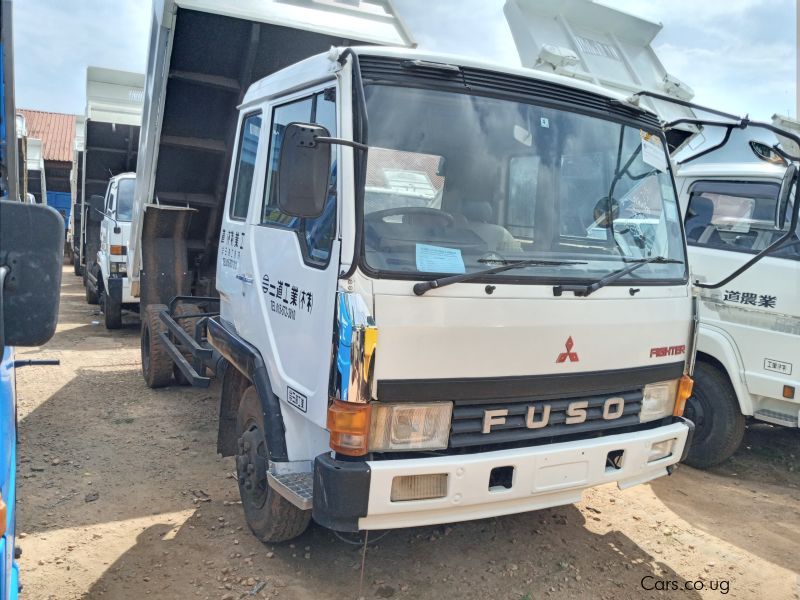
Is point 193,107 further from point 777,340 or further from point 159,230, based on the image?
point 777,340

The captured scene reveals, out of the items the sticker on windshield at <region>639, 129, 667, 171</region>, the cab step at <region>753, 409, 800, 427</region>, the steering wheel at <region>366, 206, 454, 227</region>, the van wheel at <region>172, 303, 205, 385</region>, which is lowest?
the cab step at <region>753, 409, 800, 427</region>

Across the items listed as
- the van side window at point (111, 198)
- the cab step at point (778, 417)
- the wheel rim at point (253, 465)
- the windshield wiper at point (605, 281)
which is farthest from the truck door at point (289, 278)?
the van side window at point (111, 198)

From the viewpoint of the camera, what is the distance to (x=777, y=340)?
441 cm

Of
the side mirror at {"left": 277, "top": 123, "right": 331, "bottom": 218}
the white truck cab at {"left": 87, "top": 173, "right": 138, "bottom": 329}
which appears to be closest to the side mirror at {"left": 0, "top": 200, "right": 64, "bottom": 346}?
the side mirror at {"left": 277, "top": 123, "right": 331, "bottom": 218}

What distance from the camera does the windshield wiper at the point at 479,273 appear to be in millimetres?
Result: 2471

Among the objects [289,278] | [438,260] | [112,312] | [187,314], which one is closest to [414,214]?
[438,260]

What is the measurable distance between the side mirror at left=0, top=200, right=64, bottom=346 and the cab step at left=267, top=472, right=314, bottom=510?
138 cm

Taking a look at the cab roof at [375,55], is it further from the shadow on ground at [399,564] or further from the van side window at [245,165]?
the shadow on ground at [399,564]

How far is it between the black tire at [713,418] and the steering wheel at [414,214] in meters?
3.00

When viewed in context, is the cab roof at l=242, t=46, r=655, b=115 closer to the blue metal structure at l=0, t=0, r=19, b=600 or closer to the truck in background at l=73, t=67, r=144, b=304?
the blue metal structure at l=0, t=0, r=19, b=600

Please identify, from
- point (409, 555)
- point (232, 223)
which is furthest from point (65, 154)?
point (409, 555)

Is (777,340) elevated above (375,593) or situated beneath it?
elevated above

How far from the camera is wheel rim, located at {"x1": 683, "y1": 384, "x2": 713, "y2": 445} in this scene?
4789mm

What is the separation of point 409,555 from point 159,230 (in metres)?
3.59
